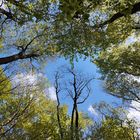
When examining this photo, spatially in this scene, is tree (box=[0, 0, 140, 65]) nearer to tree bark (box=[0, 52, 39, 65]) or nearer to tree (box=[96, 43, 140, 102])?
tree bark (box=[0, 52, 39, 65])

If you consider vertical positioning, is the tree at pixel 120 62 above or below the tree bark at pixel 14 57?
above

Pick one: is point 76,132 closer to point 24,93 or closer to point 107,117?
point 107,117

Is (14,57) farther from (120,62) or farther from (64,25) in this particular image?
(120,62)

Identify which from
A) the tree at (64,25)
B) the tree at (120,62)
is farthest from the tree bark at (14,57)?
the tree at (120,62)

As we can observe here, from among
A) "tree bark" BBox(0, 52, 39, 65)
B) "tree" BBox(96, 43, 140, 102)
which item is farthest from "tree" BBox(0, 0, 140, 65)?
"tree" BBox(96, 43, 140, 102)

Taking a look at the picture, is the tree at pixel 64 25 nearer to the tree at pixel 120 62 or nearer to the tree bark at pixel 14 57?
the tree bark at pixel 14 57

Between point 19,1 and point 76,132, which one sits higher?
point 76,132

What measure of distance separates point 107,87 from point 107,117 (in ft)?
16.1

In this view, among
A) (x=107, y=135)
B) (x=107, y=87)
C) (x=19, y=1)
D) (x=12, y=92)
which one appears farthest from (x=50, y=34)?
(x=107, y=135)

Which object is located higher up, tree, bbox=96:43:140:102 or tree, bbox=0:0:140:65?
tree, bbox=96:43:140:102

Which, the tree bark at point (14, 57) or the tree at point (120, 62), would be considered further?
the tree at point (120, 62)

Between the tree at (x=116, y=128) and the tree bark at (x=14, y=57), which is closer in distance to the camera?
the tree bark at (x=14, y=57)

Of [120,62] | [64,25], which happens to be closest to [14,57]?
[64,25]

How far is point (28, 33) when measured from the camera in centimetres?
2361
